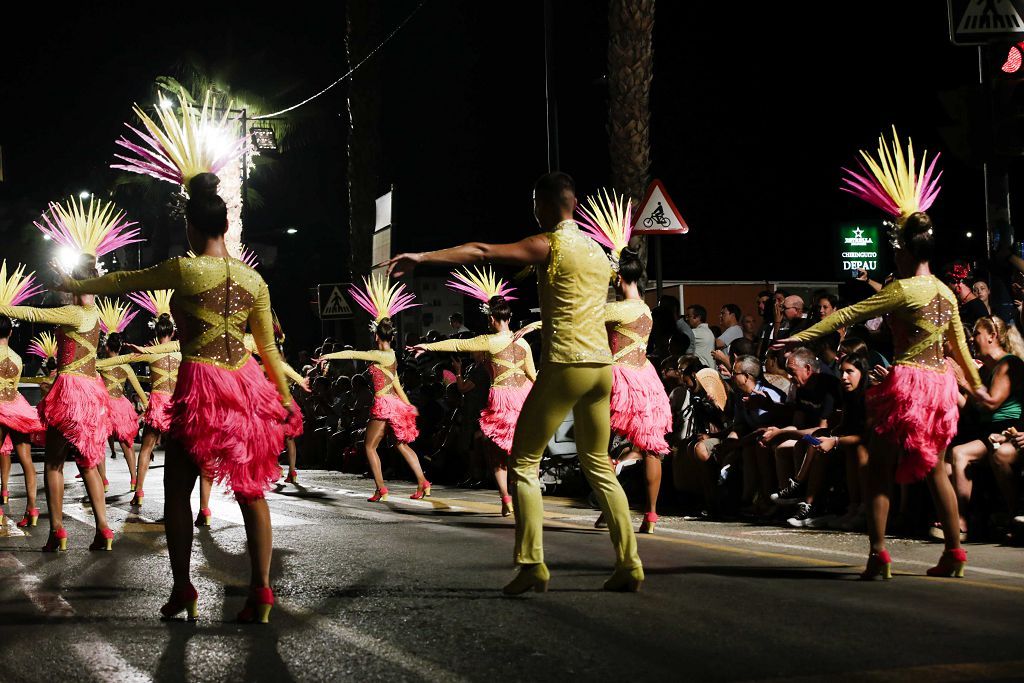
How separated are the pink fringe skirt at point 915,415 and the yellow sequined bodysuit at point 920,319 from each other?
0.10 meters

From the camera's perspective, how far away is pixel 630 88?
60.3ft

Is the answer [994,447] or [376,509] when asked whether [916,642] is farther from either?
[376,509]

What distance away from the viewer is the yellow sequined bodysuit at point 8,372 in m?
12.5

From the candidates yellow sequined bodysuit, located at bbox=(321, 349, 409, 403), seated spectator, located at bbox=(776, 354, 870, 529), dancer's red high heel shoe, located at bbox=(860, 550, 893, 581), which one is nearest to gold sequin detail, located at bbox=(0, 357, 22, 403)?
yellow sequined bodysuit, located at bbox=(321, 349, 409, 403)

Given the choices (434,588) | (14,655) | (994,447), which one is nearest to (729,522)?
(994,447)

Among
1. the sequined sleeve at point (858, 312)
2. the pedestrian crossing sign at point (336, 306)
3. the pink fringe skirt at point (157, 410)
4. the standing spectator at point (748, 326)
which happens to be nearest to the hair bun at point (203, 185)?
the sequined sleeve at point (858, 312)

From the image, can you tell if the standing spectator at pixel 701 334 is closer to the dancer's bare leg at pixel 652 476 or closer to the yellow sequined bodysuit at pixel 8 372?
the dancer's bare leg at pixel 652 476

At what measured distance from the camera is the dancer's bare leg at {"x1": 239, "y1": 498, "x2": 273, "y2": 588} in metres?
6.51

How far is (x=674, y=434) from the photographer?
12.6 metres

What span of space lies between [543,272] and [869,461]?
239cm

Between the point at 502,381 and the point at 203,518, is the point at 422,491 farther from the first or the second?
the point at 203,518

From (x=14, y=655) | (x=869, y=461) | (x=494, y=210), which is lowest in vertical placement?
(x=14, y=655)

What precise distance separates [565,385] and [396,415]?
792 cm

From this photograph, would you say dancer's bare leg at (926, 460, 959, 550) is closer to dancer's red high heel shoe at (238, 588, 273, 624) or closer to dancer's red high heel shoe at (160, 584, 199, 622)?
dancer's red high heel shoe at (238, 588, 273, 624)
